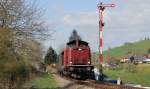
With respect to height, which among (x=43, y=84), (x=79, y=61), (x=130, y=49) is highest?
(x=130, y=49)

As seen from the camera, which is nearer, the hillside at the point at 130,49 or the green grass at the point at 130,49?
the hillside at the point at 130,49

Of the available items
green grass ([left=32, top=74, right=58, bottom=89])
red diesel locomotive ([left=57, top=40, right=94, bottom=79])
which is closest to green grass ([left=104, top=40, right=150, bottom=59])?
Result: red diesel locomotive ([left=57, top=40, right=94, bottom=79])

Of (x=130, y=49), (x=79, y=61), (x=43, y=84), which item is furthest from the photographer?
(x=130, y=49)

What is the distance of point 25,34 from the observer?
2828cm

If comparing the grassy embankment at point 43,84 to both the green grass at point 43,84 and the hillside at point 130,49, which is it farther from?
the hillside at point 130,49

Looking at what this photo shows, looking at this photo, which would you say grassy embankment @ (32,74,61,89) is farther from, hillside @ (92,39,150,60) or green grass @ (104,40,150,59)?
green grass @ (104,40,150,59)

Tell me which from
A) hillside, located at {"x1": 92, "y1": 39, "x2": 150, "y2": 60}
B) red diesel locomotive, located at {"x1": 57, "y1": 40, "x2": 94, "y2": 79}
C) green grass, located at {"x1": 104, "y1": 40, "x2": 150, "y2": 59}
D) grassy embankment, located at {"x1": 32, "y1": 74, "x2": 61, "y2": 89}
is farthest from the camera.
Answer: green grass, located at {"x1": 104, "y1": 40, "x2": 150, "y2": 59}

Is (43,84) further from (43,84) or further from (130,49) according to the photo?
(130,49)

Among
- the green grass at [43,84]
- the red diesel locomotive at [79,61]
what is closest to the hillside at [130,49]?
the red diesel locomotive at [79,61]

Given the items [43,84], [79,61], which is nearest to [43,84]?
[43,84]

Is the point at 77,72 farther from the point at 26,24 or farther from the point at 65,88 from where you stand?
the point at 26,24

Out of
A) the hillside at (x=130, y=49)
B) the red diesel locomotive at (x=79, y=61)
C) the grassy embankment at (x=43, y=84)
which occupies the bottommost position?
the grassy embankment at (x=43, y=84)

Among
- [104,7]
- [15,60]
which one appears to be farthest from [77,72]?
[15,60]

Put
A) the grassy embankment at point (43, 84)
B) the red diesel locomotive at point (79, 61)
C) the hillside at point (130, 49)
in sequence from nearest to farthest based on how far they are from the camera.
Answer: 1. the grassy embankment at point (43, 84)
2. the red diesel locomotive at point (79, 61)
3. the hillside at point (130, 49)
